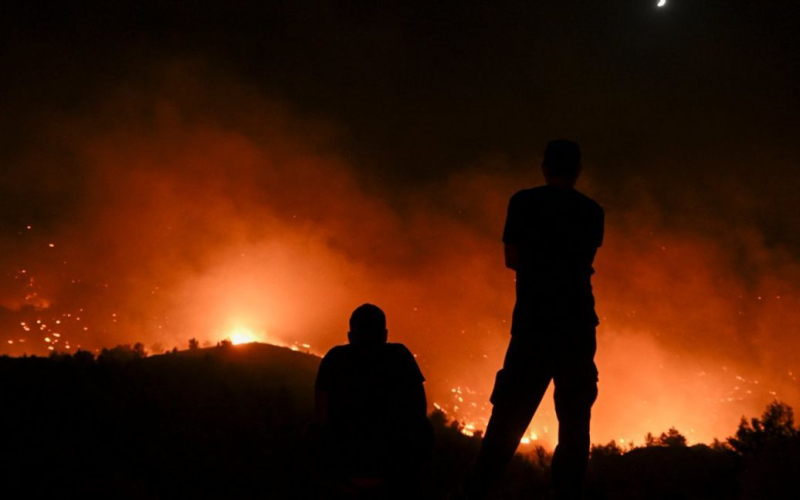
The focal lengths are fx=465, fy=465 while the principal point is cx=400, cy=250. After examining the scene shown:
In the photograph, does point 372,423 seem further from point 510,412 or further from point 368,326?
point 510,412

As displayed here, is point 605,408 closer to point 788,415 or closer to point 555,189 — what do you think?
point 788,415

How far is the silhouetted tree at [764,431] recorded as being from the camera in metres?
8.17

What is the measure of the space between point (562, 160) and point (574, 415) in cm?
181

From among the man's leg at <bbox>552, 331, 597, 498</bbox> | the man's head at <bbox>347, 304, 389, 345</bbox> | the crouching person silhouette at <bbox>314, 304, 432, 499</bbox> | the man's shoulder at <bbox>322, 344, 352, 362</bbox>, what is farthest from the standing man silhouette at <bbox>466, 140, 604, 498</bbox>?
the man's shoulder at <bbox>322, 344, 352, 362</bbox>

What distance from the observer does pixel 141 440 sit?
682 cm

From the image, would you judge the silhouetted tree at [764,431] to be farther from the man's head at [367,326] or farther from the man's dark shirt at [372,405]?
the man's head at [367,326]

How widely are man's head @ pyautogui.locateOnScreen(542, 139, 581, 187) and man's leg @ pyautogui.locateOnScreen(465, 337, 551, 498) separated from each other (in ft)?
4.07

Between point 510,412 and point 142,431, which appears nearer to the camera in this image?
point 510,412

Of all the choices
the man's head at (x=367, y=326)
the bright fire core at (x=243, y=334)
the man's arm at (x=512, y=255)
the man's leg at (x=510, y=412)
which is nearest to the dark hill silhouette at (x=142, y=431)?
the man's head at (x=367, y=326)

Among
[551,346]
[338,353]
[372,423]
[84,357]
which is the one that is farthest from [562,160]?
[84,357]

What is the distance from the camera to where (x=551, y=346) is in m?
3.06

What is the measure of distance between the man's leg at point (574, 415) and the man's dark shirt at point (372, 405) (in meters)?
0.98

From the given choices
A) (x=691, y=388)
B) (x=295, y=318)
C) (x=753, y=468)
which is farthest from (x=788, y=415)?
(x=295, y=318)

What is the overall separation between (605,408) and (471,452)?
31.0 meters
